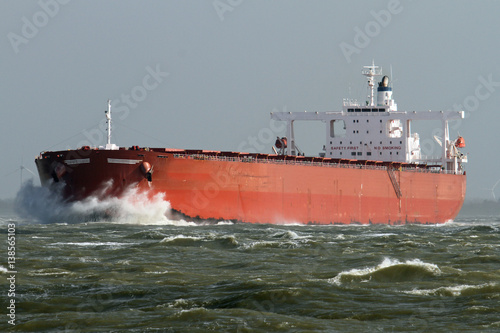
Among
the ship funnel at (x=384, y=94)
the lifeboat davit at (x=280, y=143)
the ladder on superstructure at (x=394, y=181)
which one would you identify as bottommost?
the ladder on superstructure at (x=394, y=181)

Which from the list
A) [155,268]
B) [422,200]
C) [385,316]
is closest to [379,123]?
[422,200]

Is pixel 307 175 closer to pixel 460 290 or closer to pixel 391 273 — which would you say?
pixel 391 273

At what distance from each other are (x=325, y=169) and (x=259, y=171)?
245 inches

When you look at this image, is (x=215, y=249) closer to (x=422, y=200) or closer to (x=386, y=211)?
(x=386, y=211)

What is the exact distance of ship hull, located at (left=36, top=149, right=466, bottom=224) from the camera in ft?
121

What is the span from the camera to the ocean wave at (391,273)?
1742 cm

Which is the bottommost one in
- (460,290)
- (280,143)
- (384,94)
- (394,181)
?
(460,290)

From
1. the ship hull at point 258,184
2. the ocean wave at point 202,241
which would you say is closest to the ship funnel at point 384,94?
the ship hull at point 258,184

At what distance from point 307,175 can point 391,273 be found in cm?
2709

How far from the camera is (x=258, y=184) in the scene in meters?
41.6

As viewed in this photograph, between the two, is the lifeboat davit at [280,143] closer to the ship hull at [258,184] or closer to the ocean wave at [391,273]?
the ship hull at [258,184]

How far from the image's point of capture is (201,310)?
13.6 m

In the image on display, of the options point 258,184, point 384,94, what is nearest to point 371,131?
point 384,94

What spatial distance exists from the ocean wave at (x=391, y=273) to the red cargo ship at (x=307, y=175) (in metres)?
19.8
